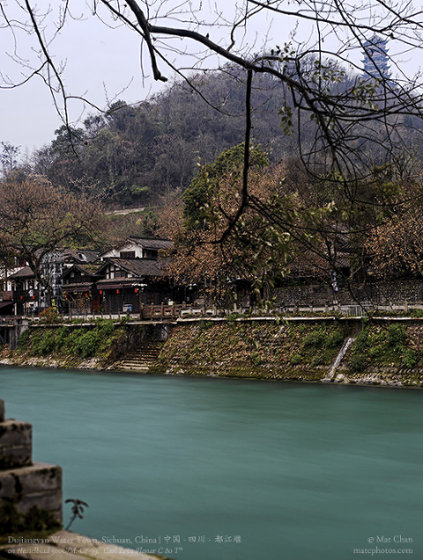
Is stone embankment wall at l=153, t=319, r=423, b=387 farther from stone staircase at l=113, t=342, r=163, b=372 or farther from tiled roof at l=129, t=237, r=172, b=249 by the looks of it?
tiled roof at l=129, t=237, r=172, b=249

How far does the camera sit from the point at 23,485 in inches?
166

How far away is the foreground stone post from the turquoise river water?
208 inches

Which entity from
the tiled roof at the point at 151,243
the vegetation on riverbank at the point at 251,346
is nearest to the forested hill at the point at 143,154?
the tiled roof at the point at 151,243

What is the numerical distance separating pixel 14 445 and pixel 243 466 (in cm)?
1148

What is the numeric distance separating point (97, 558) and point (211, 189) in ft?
12.6

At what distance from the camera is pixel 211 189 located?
6.46 metres

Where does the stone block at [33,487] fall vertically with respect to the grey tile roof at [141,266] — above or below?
below

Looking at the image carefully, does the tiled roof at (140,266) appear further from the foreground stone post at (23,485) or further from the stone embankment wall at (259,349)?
the foreground stone post at (23,485)

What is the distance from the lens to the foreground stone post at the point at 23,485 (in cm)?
414

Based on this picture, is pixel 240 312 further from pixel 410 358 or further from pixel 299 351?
pixel 410 358

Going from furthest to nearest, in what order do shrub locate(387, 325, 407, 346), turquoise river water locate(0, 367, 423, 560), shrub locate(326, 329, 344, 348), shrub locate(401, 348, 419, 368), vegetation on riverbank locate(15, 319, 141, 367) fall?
1. vegetation on riverbank locate(15, 319, 141, 367)
2. shrub locate(326, 329, 344, 348)
3. shrub locate(387, 325, 407, 346)
4. shrub locate(401, 348, 419, 368)
5. turquoise river water locate(0, 367, 423, 560)

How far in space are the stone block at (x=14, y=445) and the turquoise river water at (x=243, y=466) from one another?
536 cm

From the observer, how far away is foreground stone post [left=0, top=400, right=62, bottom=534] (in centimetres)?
414

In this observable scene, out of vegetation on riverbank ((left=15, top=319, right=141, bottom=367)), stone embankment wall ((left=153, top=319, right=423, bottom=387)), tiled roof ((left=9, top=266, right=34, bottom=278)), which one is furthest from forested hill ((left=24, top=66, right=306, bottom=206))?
stone embankment wall ((left=153, top=319, right=423, bottom=387))
